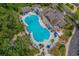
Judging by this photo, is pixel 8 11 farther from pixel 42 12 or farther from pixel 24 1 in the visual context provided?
pixel 42 12

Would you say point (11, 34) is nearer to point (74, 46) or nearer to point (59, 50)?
point (59, 50)

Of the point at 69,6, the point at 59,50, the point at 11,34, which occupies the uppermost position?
the point at 69,6

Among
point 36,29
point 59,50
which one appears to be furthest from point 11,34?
point 59,50

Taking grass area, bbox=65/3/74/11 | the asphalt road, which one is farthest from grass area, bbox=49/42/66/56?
grass area, bbox=65/3/74/11

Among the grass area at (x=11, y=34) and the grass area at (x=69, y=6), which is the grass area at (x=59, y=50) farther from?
the grass area at (x=69, y=6)

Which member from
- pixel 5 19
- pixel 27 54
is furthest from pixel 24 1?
pixel 27 54

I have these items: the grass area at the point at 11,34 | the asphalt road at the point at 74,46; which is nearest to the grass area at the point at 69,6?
the asphalt road at the point at 74,46

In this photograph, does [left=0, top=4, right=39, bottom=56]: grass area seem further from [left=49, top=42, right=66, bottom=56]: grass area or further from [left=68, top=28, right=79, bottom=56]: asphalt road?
[left=68, top=28, right=79, bottom=56]: asphalt road

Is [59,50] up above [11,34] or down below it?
below
